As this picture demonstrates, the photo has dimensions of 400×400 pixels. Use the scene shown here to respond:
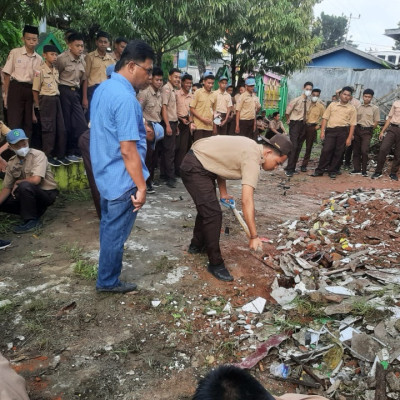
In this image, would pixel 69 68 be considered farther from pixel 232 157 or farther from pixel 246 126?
pixel 246 126

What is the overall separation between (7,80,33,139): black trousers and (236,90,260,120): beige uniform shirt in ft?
18.7

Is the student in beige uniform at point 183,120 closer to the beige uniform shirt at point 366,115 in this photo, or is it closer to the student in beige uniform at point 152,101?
the student in beige uniform at point 152,101

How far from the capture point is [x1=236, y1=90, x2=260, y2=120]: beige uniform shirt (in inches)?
400

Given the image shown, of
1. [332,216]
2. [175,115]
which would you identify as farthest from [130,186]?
[175,115]

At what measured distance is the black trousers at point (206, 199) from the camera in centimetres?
373

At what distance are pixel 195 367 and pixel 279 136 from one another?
198 centimetres

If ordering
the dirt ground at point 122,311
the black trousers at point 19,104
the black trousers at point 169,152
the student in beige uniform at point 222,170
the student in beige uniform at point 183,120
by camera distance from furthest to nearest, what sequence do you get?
the student in beige uniform at point 183,120
the black trousers at point 169,152
the black trousers at point 19,104
the student in beige uniform at point 222,170
the dirt ground at point 122,311

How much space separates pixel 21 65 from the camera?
574 centimetres

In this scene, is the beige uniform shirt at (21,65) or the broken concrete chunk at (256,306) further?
the beige uniform shirt at (21,65)

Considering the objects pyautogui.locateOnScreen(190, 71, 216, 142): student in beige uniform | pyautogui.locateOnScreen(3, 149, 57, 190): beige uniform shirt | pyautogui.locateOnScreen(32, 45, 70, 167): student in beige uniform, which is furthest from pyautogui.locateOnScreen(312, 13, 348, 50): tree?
pyautogui.locateOnScreen(3, 149, 57, 190): beige uniform shirt

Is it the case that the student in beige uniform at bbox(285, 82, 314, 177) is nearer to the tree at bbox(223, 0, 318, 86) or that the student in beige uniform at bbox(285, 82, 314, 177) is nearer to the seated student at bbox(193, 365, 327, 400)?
the tree at bbox(223, 0, 318, 86)

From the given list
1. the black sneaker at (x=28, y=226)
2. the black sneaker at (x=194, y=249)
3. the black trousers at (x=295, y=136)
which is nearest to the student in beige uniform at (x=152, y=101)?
the black sneaker at (x=28, y=226)

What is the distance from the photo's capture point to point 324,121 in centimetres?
892

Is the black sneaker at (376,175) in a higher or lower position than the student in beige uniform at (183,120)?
lower
